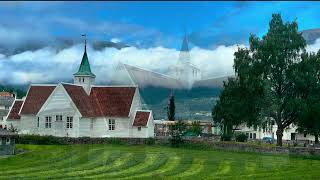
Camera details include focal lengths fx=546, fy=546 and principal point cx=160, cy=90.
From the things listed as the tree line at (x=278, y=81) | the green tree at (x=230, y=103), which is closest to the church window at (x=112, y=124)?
the green tree at (x=230, y=103)

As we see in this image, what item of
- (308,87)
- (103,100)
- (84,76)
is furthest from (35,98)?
(308,87)

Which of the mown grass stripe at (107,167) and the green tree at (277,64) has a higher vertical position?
the green tree at (277,64)

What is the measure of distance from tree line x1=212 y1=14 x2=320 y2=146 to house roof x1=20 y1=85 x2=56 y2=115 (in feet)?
73.4

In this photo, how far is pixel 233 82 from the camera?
59.3 metres

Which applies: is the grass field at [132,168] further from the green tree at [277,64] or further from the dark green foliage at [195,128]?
the dark green foliage at [195,128]

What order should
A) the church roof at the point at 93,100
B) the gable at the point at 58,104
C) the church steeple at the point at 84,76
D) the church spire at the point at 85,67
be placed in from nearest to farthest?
the gable at the point at 58,104
the church roof at the point at 93,100
the church steeple at the point at 84,76
the church spire at the point at 85,67

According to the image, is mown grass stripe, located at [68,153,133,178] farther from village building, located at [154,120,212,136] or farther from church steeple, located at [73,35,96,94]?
village building, located at [154,120,212,136]

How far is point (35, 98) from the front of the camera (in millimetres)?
65438

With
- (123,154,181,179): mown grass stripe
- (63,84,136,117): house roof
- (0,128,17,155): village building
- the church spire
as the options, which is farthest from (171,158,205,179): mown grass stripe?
the church spire

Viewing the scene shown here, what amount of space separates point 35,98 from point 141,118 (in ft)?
42.9

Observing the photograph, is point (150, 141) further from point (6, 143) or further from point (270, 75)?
point (6, 143)

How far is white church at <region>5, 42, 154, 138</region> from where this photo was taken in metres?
61.4

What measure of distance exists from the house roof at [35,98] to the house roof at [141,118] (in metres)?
10.8

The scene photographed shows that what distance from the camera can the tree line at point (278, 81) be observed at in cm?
5453
